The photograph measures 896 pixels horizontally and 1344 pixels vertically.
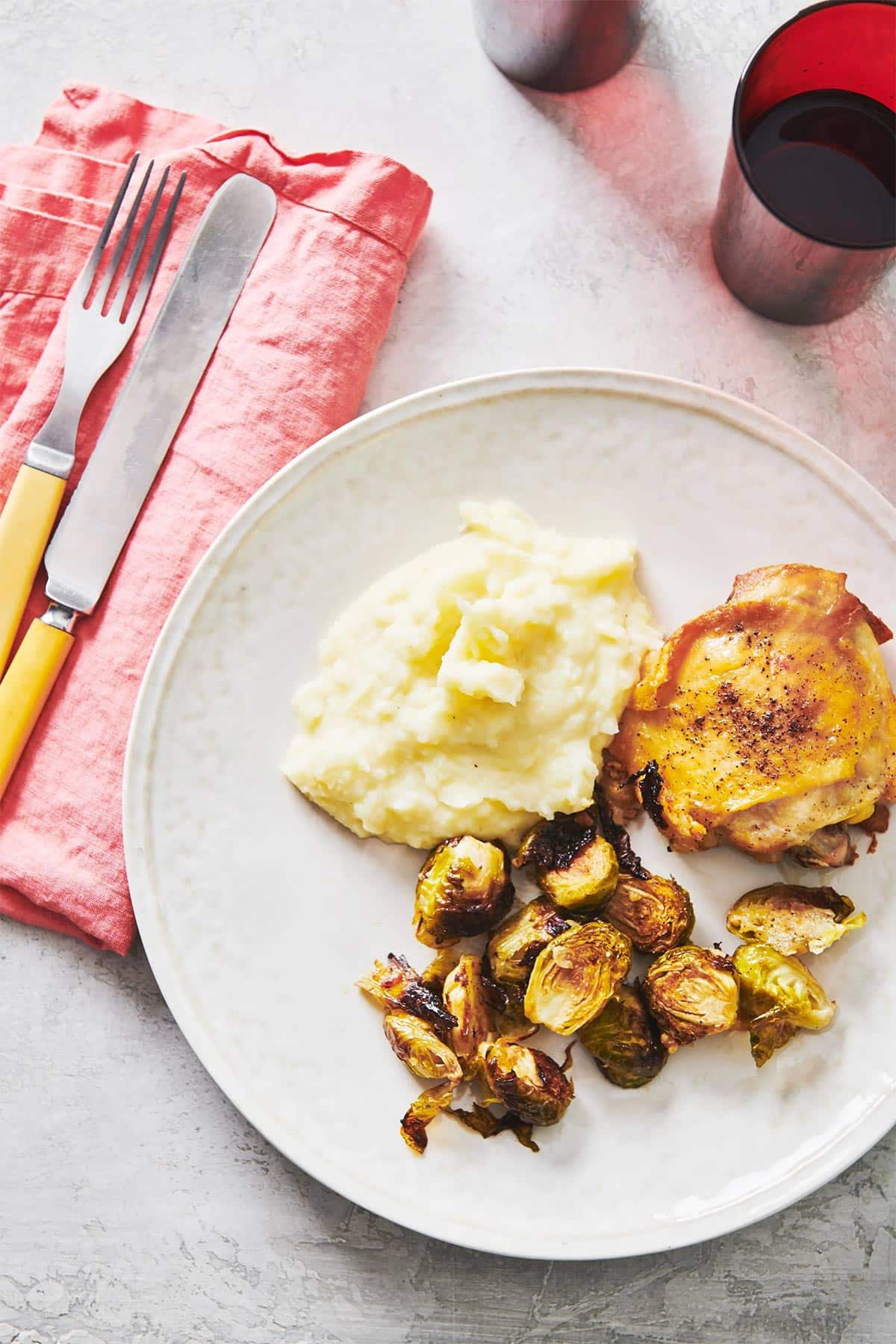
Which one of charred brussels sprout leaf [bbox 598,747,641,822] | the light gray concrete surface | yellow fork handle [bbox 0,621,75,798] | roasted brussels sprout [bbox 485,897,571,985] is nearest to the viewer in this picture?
roasted brussels sprout [bbox 485,897,571,985]

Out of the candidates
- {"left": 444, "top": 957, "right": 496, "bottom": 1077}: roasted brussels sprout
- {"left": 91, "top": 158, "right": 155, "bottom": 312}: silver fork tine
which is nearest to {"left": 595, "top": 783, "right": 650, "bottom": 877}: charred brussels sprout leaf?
{"left": 444, "top": 957, "right": 496, "bottom": 1077}: roasted brussels sprout

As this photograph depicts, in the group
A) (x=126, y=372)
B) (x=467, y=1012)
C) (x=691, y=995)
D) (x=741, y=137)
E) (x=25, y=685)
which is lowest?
(x=25, y=685)

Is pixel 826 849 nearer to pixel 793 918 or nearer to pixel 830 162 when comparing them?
pixel 793 918

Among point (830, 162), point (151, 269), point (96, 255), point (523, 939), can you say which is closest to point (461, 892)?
point (523, 939)

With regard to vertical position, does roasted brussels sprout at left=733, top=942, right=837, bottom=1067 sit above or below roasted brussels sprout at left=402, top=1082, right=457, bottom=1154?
above

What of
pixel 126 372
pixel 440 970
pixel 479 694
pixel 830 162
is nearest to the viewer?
pixel 479 694

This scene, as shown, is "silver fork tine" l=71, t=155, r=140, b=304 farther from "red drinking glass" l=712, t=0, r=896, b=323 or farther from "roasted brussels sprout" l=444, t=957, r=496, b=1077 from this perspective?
"roasted brussels sprout" l=444, t=957, r=496, b=1077
